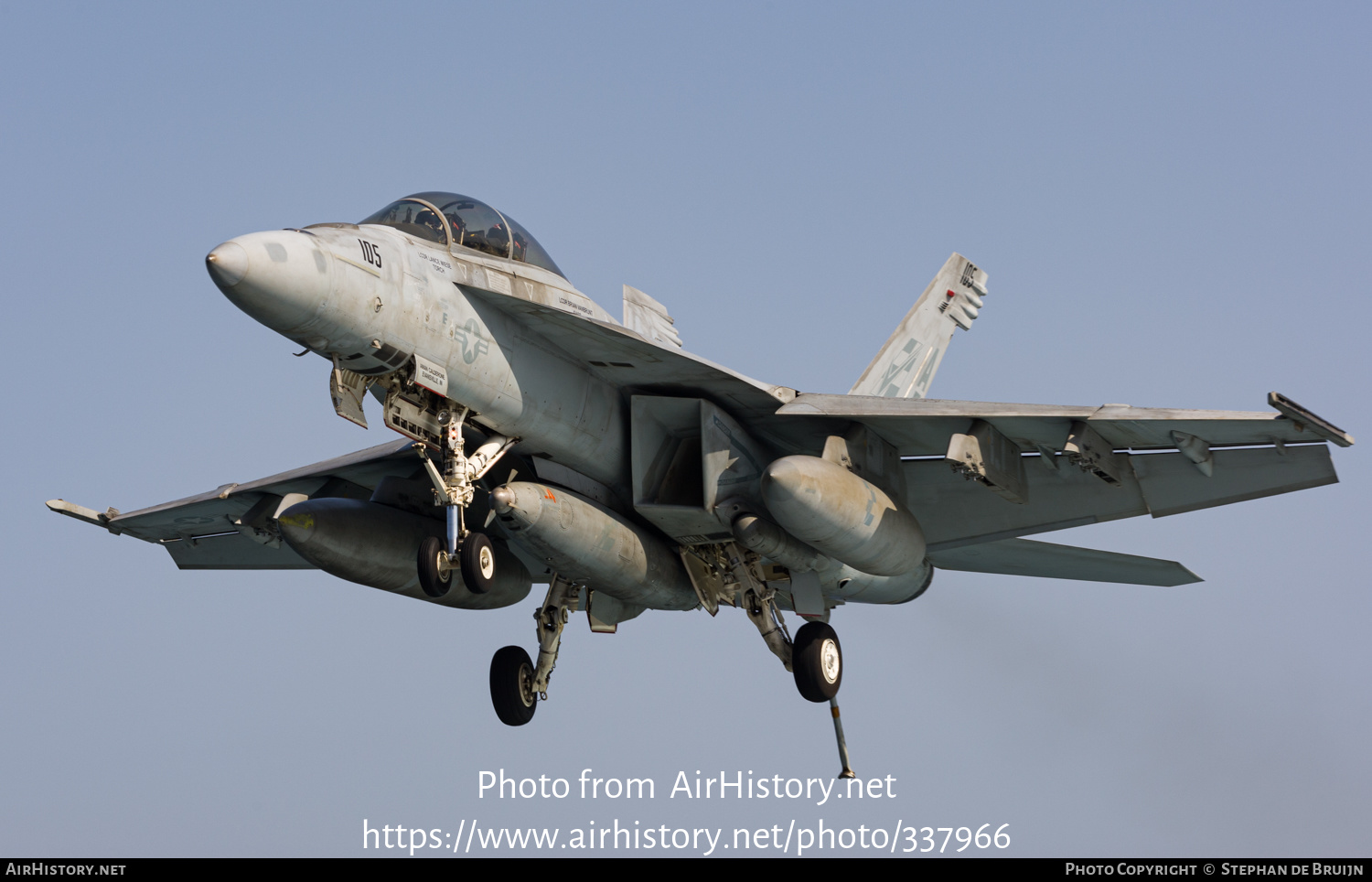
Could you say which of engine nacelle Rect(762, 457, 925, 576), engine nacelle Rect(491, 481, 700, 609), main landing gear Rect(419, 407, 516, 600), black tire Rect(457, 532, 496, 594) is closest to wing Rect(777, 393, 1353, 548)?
engine nacelle Rect(762, 457, 925, 576)

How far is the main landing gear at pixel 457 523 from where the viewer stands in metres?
14.3

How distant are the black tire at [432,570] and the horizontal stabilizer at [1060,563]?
20.3 feet

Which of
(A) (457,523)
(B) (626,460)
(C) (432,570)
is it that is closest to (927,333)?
(B) (626,460)

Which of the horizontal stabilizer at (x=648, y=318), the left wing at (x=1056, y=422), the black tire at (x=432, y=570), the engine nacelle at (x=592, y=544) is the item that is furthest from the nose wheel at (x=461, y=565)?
the horizontal stabilizer at (x=648, y=318)

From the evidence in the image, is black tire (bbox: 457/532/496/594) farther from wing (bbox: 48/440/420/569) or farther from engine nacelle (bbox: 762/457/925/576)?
wing (bbox: 48/440/420/569)

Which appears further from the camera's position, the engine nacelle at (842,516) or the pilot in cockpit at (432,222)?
the pilot in cockpit at (432,222)

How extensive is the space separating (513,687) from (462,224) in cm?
519

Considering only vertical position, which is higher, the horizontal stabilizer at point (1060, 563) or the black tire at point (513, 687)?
the horizontal stabilizer at point (1060, 563)

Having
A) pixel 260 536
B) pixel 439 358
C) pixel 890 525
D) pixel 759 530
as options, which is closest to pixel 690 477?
pixel 759 530

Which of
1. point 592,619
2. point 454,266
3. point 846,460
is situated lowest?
point 592,619

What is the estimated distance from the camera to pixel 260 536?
19.0m

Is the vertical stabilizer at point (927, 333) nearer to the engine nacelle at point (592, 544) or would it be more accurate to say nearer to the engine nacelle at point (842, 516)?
the engine nacelle at point (842, 516)

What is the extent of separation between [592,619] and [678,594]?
1.36 m

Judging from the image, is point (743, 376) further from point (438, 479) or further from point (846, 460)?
point (438, 479)
